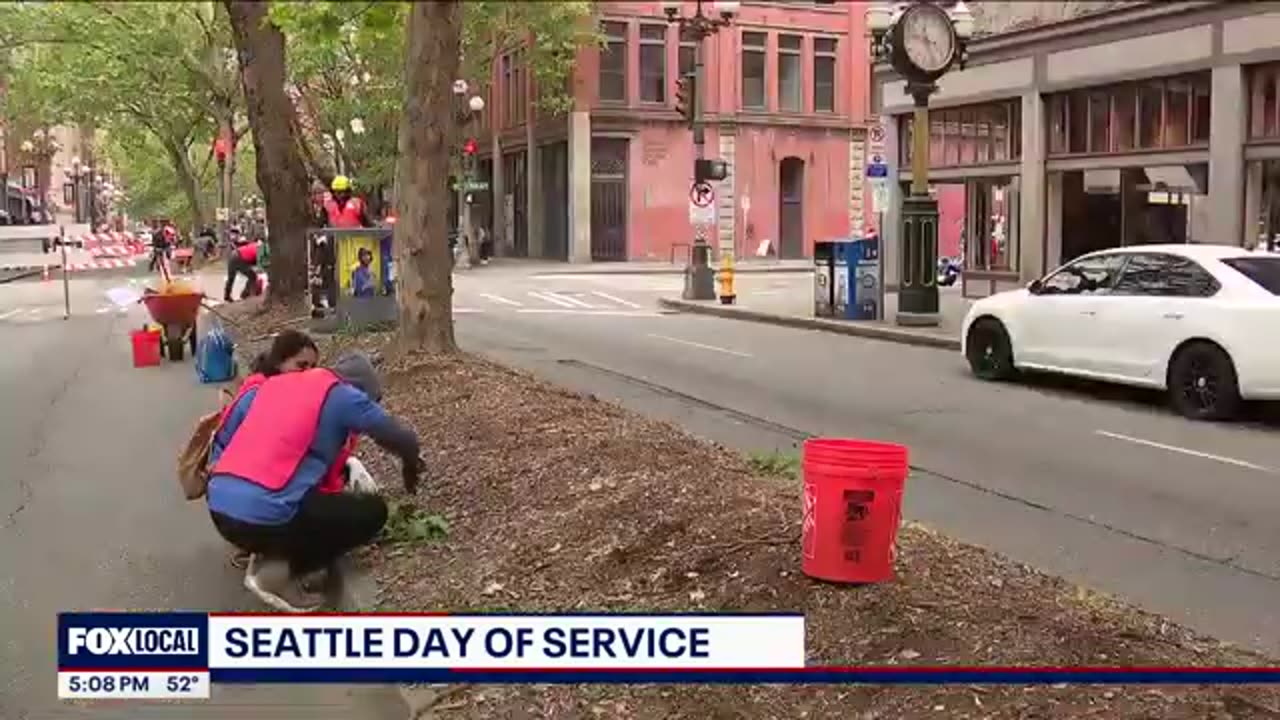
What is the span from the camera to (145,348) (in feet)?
52.0

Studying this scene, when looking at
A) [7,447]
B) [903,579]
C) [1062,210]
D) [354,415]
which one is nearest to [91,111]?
[7,447]

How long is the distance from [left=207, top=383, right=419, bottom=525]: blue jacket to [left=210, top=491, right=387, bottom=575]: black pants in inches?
2.1

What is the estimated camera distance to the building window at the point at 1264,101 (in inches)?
785

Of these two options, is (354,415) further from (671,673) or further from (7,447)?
(7,447)

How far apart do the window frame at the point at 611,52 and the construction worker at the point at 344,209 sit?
2.98m

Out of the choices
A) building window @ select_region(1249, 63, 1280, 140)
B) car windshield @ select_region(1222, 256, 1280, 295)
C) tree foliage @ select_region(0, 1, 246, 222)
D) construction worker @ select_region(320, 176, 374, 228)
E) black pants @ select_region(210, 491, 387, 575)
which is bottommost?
black pants @ select_region(210, 491, 387, 575)

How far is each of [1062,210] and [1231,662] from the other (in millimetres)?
20954

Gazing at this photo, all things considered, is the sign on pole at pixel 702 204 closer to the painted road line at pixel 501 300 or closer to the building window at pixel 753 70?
the building window at pixel 753 70

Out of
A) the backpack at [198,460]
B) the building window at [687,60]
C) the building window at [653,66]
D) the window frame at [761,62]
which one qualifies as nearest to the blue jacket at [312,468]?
the backpack at [198,460]

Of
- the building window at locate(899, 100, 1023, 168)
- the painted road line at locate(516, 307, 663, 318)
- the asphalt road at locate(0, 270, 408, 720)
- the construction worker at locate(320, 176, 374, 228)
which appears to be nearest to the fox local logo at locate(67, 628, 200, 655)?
the asphalt road at locate(0, 270, 408, 720)

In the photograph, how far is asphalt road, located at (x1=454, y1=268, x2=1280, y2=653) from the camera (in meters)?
6.99

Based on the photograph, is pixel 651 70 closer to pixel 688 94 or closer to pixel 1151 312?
pixel 688 94

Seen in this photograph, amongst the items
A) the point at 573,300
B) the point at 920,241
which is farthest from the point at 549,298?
the point at 920,241

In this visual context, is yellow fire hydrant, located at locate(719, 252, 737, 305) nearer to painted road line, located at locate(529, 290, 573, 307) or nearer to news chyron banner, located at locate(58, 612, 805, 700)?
painted road line, located at locate(529, 290, 573, 307)
